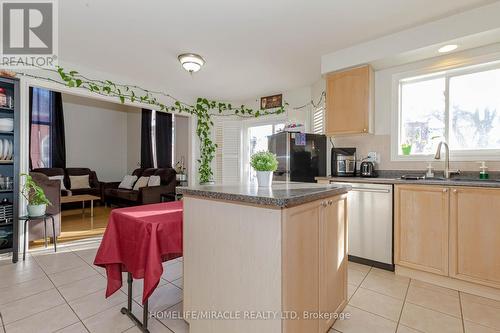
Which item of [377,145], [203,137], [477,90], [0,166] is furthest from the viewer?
[203,137]

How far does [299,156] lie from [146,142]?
4.92 m

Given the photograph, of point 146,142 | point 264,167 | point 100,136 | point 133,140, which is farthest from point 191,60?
point 100,136

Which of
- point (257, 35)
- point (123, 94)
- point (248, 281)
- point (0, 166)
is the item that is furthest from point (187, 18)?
point (0, 166)

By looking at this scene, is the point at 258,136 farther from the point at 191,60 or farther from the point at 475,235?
the point at 475,235

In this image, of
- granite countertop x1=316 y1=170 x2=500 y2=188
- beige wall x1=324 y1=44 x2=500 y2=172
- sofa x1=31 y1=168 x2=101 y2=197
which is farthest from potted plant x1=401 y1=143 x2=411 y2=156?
sofa x1=31 y1=168 x2=101 y2=197

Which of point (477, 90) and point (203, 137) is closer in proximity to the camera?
point (477, 90)

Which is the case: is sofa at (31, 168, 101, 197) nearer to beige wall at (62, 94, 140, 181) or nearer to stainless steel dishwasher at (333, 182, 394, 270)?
beige wall at (62, 94, 140, 181)

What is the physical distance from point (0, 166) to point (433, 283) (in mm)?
4850

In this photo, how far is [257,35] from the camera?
2.68 m

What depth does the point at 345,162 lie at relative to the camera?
331cm

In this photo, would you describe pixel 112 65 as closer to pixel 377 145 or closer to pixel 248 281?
pixel 248 281

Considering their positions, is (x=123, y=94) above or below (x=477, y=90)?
above

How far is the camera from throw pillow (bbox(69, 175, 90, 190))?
585 cm

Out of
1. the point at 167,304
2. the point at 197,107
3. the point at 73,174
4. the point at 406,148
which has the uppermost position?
the point at 197,107
